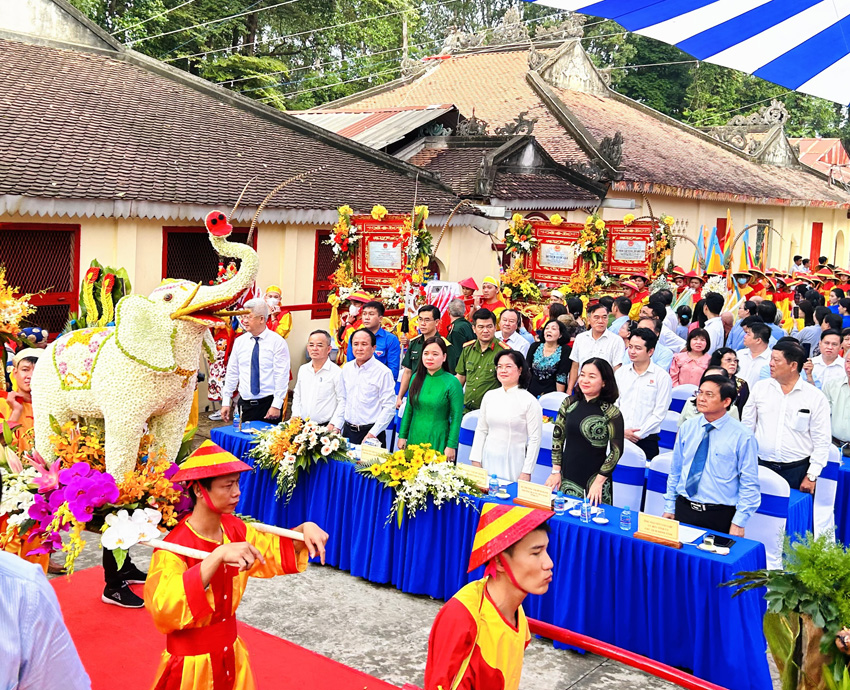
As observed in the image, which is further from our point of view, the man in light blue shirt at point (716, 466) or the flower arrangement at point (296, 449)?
the flower arrangement at point (296, 449)

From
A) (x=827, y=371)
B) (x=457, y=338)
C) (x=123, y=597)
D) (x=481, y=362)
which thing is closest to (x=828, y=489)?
(x=827, y=371)

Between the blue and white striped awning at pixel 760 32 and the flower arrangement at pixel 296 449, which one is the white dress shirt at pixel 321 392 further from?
the blue and white striped awning at pixel 760 32

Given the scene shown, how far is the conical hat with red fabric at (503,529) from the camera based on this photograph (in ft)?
10.2

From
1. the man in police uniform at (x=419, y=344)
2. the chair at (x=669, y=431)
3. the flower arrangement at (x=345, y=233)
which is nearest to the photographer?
the chair at (x=669, y=431)

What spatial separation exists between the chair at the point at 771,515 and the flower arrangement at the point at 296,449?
9.53 feet

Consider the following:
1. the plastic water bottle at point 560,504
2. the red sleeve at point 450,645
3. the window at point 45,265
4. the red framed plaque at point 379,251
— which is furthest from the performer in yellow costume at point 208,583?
the red framed plaque at point 379,251

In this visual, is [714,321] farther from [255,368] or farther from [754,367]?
[255,368]

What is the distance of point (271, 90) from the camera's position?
24.3 m

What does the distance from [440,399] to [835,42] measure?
12.4ft

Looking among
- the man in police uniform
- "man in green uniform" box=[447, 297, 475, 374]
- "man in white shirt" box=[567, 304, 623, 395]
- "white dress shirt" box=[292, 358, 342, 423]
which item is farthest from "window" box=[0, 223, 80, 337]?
"man in white shirt" box=[567, 304, 623, 395]

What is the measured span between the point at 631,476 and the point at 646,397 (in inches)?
35.2

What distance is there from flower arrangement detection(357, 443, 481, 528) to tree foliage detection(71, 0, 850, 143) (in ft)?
55.3

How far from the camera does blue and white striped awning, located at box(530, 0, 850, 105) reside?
20.0 ft

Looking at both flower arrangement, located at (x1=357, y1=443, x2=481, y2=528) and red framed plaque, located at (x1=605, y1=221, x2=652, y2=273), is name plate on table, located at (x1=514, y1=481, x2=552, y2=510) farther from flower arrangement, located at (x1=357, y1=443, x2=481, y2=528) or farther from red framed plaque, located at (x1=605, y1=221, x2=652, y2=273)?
red framed plaque, located at (x1=605, y1=221, x2=652, y2=273)
